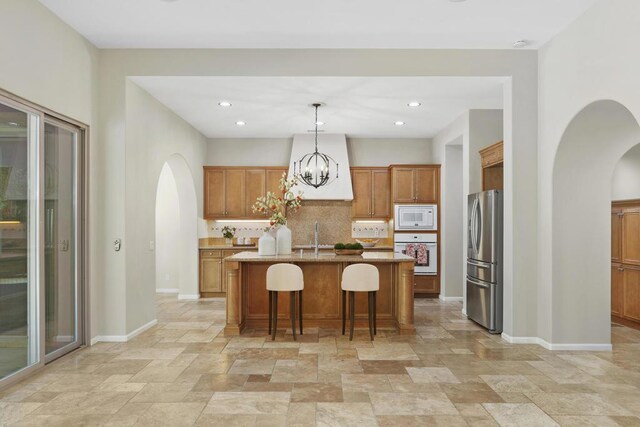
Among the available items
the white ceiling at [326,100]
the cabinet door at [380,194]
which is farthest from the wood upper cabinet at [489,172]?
the cabinet door at [380,194]

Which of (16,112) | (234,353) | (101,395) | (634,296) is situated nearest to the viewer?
(101,395)

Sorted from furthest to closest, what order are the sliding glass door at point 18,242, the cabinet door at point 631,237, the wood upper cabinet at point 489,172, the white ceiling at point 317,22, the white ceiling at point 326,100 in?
the wood upper cabinet at point 489,172 < the cabinet door at point 631,237 < the white ceiling at point 326,100 < the white ceiling at point 317,22 < the sliding glass door at point 18,242

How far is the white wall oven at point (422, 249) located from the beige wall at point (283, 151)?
1621mm

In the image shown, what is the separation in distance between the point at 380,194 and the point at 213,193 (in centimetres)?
316

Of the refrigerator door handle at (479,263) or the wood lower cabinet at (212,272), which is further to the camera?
the wood lower cabinet at (212,272)

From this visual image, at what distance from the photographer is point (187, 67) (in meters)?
5.39

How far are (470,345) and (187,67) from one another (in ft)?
14.5

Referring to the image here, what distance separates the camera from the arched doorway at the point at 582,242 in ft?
16.3

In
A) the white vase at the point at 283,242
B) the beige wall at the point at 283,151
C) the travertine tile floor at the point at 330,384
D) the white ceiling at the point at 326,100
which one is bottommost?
the travertine tile floor at the point at 330,384

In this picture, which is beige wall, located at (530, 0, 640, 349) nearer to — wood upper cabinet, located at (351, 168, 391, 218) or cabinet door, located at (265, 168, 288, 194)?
wood upper cabinet, located at (351, 168, 391, 218)

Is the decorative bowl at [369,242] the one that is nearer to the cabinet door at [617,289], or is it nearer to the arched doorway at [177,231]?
the arched doorway at [177,231]

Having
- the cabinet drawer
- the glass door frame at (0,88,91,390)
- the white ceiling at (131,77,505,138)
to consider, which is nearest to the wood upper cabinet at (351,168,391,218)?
the white ceiling at (131,77,505,138)

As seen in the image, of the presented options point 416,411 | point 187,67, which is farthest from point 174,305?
point 416,411

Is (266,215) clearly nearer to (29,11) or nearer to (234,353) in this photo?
(234,353)
